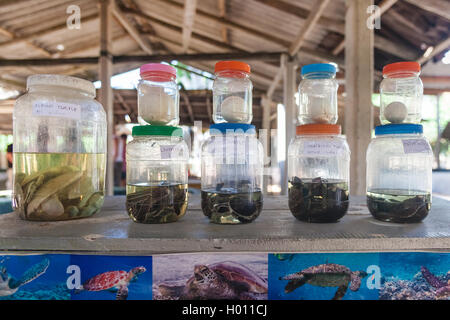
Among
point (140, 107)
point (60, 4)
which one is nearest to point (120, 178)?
point (60, 4)

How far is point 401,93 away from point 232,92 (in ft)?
1.95

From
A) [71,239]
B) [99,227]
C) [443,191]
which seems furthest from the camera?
[443,191]

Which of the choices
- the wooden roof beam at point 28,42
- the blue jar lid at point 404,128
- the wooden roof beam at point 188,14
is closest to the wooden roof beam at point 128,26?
the wooden roof beam at point 188,14

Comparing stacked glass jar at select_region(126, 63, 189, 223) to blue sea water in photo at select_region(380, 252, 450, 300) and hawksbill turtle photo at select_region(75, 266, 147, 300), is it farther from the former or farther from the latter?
blue sea water in photo at select_region(380, 252, 450, 300)

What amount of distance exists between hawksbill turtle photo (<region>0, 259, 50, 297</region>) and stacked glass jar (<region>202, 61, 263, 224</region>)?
1.49 feet

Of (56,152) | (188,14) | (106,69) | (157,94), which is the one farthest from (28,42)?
(157,94)

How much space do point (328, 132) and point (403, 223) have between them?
0.35 m

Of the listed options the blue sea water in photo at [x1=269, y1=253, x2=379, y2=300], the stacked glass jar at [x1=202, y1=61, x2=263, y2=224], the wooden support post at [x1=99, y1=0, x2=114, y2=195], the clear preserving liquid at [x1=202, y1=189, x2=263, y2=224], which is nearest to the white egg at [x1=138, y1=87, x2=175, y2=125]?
the stacked glass jar at [x1=202, y1=61, x2=263, y2=224]

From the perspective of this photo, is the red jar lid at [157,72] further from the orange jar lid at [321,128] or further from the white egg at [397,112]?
the white egg at [397,112]

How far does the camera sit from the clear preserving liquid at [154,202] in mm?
917

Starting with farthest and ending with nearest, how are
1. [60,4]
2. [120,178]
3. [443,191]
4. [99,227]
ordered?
[120,178], [443,191], [60,4], [99,227]

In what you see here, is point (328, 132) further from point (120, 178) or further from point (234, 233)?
point (120, 178)

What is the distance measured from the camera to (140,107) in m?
0.99

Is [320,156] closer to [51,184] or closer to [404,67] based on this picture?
[404,67]
